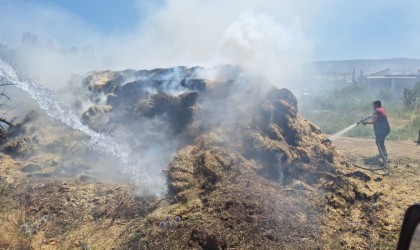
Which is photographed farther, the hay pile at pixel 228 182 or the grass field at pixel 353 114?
the grass field at pixel 353 114

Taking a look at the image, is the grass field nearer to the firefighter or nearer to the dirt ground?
the dirt ground

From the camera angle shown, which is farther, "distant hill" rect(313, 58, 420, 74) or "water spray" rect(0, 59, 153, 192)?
"distant hill" rect(313, 58, 420, 74)

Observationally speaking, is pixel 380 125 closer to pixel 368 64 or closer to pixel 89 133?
pixel 89 133

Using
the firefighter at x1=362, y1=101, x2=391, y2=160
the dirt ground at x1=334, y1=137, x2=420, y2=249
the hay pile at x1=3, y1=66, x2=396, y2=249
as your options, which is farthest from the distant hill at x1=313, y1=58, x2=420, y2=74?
the hay pile at x1=3, y1=66, x2=396, y2=249

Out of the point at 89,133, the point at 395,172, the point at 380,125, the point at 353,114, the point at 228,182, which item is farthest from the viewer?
the point at 353,114

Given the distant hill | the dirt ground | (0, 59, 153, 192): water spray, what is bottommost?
the dirt ground

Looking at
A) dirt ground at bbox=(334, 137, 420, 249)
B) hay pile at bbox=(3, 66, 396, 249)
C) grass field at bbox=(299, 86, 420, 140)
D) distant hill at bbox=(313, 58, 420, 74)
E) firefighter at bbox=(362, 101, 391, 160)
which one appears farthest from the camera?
distant hill at bbox=(313, 58, 420, 74)

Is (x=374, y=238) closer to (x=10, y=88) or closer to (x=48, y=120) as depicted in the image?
(x=48, y=120)

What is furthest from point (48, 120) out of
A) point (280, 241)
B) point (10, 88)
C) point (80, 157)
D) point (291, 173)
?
point (10, 88)

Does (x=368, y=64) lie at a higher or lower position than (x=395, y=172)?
higher

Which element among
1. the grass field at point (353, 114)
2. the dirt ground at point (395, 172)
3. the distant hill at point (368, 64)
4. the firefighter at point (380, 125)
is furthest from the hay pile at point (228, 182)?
the distant hill at point (368, 64)

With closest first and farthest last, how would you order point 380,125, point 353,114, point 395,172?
point 395,172 → point 380,125 → point 353,114

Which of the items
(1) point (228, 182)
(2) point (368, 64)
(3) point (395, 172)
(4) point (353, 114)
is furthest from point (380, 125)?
(2) point (368, 64)

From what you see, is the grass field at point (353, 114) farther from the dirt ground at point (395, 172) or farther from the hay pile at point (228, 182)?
the hay pile at point (228, 182)
